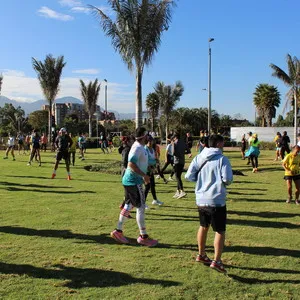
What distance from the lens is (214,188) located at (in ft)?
15.1

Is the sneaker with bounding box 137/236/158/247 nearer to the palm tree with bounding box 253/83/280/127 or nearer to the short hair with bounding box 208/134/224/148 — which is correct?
the short hair with bounding box 208/134/224/148

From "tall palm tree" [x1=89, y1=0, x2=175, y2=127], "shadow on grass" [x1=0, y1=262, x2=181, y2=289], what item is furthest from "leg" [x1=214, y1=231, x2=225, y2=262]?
"tall palm tree" [x1=89, y1=0, x2=175, y2=127]

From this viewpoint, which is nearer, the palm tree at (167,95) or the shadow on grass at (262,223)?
the shadow on grass at (262,223)

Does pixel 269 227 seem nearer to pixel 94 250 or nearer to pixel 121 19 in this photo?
pixel 94 250

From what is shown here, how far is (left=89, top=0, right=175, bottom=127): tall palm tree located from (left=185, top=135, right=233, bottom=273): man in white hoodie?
12.4m

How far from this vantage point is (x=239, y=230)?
6590 millimetres

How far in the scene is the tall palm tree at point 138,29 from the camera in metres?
17.0

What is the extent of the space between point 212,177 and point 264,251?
169 centimetres

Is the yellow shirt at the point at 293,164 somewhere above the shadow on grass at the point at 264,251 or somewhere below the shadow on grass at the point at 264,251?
above

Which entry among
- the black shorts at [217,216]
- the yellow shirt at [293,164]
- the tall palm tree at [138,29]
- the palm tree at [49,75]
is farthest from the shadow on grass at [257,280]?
the palm tree at [49,75]

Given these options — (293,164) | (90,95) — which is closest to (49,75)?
(90,95)

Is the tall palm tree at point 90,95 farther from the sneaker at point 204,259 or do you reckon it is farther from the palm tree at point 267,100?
the sneaker at point 204,259

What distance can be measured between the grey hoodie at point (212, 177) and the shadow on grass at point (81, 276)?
1.09 m

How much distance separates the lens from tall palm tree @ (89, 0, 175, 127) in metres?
17.0
